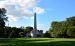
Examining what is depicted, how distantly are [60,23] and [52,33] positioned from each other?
664 centimetres

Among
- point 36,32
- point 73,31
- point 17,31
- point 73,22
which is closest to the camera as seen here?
point 73,31

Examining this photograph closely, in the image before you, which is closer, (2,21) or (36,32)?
(2,21)

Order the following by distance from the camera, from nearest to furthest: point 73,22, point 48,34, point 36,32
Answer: point 73,22
point 48,34
point 36,32

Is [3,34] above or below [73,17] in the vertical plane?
below

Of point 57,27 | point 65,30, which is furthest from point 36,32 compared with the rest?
point 65,30

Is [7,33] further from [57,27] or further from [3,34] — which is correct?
[57,27]

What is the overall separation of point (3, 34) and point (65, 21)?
2847cm

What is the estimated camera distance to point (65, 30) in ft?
325

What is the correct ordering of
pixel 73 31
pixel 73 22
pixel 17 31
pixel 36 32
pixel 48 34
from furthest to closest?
pixel 36 32 < pixel 17 31 < pixel 48 34 < pixel 73 22 < pixel 73 31

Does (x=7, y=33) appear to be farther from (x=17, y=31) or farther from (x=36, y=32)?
(x=36, y=32)

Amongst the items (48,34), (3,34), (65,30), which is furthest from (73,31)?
(3,34)

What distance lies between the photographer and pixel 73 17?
347 ft

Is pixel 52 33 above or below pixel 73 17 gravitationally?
below

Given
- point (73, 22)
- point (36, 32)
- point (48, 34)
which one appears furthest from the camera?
point (36, 32)
